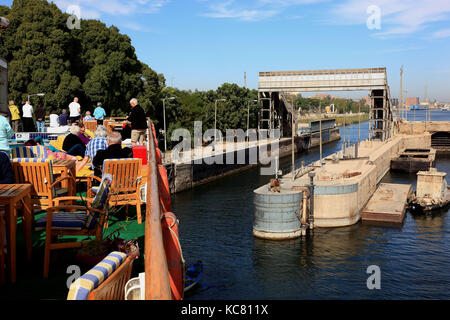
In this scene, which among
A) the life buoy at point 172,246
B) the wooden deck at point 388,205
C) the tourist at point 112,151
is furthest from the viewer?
the wooden deck at point 388,205

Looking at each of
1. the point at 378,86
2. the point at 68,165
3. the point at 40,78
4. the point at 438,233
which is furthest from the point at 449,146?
the point at 68,165

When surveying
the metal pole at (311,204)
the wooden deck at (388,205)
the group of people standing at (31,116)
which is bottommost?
the wooden deck at (388,205)

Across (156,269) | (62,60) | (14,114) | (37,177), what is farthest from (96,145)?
(62,60)

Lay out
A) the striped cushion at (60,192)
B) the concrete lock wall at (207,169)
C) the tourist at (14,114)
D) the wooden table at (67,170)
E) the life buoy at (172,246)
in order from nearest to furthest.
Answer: the life buoy at (172,246) → the striped cushion at (60,192) → the wooden table at (67,170) → the tourist at (14,114) → the concrete lock wall at (207,169)

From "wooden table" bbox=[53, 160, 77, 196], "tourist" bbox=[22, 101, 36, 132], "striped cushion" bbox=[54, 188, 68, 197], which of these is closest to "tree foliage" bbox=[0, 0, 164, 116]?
"tourist" bbox=[22, 101, 36, 132]

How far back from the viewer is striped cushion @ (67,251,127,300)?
2537mm

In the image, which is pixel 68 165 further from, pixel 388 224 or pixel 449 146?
pixel 449 146

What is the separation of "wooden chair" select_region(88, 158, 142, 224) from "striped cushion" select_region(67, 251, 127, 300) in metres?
4.64

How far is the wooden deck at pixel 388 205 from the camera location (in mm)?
24609

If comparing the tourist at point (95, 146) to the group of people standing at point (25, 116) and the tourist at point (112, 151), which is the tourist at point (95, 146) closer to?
the tourist at point (112, 151)

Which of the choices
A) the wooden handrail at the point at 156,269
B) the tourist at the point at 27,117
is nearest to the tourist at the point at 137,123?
the tourist at the point at 27,117

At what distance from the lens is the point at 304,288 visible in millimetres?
16141

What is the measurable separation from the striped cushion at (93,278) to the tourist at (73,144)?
8.54 m

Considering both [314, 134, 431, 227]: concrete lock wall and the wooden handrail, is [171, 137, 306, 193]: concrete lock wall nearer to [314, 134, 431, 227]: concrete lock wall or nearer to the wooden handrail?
[314, 134, 431, 227]: concrete lock wall
